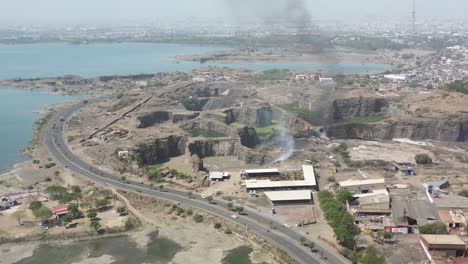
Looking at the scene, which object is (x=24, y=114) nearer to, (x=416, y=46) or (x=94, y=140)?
(x=94, y=140)

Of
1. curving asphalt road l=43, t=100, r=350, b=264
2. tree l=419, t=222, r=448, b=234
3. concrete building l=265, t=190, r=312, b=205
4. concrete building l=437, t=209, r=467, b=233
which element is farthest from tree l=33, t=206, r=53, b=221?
concrete building l=437, t=209, r=467, b=233

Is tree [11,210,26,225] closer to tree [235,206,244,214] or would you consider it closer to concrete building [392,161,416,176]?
tree [235,206,244,214]

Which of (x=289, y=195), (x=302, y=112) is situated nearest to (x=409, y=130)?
(x=302, y=112)

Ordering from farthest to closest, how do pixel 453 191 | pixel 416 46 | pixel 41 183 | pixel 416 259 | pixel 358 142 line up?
pixel 416 46 < pixel 358 142 < pixel 41 183 < pixel 453 191 < pixel 416 259

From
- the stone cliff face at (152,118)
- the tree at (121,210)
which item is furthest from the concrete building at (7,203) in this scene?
the stone cliff face at (152,118)

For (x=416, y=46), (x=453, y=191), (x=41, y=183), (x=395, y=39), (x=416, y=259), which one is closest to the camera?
(x=416, y=259)

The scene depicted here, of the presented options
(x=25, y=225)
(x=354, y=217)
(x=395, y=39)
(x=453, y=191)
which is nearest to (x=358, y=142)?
(x=453, y=191)

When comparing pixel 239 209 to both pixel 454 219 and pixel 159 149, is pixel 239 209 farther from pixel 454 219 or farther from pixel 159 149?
pixel 159 149
